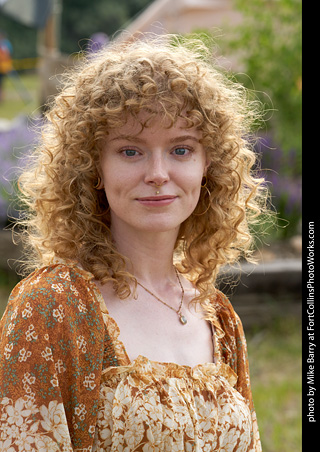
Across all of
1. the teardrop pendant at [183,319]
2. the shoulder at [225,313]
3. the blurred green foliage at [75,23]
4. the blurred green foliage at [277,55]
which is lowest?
the teardrop pendant at [183,319]

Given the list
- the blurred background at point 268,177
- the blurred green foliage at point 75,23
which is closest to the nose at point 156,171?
the blurred background at point 268,177

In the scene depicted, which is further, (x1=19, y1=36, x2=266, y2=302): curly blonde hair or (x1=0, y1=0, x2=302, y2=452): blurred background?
(x1=0, y1=0, x2=302, y2=452): blurred background

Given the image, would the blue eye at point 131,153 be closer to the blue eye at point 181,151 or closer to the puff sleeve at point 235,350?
the blue eye at point 181,151

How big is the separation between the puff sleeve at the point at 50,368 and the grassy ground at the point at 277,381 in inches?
95.0

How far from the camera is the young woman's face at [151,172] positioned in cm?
183

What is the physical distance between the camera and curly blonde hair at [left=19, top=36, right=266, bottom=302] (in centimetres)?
184

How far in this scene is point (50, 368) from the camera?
5.50 feet

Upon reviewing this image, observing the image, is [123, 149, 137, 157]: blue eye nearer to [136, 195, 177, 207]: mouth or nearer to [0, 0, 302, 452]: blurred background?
[136, 195, 177, 207]: mouth

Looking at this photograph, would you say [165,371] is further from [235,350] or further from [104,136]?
[104,136]

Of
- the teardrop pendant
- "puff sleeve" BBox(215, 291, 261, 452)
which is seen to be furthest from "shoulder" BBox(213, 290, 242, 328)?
the teardrop pendant

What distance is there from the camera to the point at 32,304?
1698 mm

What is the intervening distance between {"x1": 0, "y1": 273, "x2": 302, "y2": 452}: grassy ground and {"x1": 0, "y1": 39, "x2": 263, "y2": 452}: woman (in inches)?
79.0

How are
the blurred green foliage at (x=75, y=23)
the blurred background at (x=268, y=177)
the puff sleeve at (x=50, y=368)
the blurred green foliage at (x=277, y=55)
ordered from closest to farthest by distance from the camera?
the puff sleeve at (x=50, y=368), the blurred background at (x=268, y=177), the blurred green foliage at (x=277, y=55), the blurred green foliage at (x=75, y=23)

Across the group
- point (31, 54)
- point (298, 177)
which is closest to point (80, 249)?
point (298, 177)
